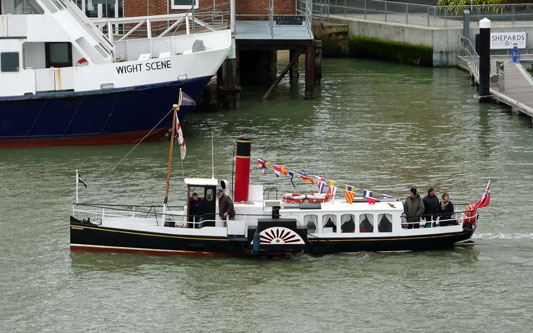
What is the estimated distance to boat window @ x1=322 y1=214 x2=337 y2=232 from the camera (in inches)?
1017

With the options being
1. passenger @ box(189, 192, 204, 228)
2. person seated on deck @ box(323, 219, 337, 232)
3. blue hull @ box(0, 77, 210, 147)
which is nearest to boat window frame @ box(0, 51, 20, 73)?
blue hull @ box(0, 77, 210, 147)

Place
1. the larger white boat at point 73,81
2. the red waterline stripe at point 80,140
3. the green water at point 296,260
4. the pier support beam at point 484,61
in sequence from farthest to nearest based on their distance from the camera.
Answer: the pier support beam at point 484,61 < the red waterline stripe at point 80,140 < the larger white boat at point 73,81 < the green water at point 296,260

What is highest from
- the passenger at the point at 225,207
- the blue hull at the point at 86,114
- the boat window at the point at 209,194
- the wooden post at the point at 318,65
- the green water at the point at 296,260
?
the wooden post at the point at 318,65

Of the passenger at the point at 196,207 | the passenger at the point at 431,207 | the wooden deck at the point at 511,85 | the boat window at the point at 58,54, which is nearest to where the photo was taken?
the passenger at the point at 196,207

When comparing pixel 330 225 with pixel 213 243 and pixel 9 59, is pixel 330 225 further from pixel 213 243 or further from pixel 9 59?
pixel 9 59

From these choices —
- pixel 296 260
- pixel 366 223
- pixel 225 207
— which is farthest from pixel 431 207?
pixel 225 207

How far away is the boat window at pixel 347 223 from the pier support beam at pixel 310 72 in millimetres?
24253

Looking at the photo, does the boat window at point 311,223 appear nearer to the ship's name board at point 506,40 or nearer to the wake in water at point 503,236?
the wake in water at point 503,236

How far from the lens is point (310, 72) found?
5019cm

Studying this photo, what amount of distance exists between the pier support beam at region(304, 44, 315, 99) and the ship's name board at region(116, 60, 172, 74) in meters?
11.4

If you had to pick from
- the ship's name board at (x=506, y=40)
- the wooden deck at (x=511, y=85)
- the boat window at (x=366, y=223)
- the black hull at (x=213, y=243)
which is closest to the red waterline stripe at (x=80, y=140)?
the black hull at (x=213, y=243)

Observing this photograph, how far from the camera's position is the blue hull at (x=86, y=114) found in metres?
39.2

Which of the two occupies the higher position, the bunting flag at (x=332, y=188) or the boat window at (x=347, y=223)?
the bunting flag at (x=332, y=188)

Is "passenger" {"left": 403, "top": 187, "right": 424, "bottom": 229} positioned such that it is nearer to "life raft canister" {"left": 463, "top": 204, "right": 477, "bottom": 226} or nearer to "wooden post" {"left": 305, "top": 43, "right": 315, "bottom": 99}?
"life raft canister" {"left": 463, "top": 204, "right": 477, "bottom": 226}
